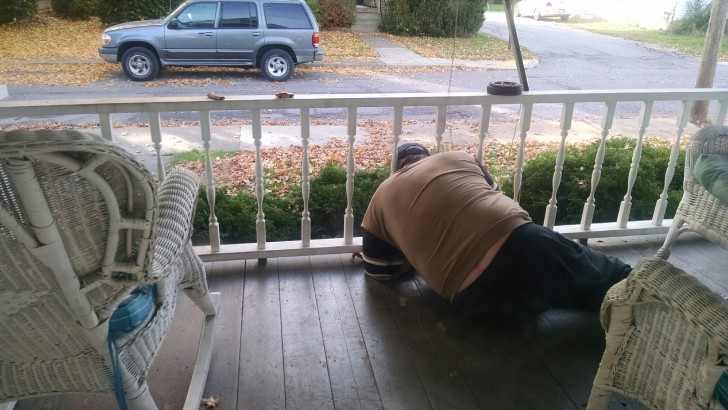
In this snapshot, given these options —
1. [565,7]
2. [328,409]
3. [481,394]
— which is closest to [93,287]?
[328,409]

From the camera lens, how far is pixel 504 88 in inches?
85.4

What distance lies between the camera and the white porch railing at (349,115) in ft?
6.19

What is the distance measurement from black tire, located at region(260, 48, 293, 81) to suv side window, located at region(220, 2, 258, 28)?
150 millimetres

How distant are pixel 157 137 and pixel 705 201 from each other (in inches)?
82.4

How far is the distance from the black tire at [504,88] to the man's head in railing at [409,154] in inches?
15.1

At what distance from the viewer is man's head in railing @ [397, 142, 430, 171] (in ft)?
7.01

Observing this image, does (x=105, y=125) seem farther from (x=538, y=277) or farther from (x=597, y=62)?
(x=597, y=62)

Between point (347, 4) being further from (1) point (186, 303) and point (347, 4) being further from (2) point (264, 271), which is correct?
(1) point (186, 303)

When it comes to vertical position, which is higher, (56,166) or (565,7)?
(565,7)

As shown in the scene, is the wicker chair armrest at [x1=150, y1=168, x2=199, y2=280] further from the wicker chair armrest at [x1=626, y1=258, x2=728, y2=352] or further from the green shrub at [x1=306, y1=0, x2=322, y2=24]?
the green shrub at [x1=306, y1=0, x2=322, y2=24]

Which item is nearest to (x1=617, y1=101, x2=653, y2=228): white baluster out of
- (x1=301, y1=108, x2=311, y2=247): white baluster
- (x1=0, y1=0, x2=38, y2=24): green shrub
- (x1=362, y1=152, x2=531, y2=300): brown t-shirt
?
(x1=362, y1=152, x2=531, y2=300): brown t-shirt

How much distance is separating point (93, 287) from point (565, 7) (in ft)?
8.22

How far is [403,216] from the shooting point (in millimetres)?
1833

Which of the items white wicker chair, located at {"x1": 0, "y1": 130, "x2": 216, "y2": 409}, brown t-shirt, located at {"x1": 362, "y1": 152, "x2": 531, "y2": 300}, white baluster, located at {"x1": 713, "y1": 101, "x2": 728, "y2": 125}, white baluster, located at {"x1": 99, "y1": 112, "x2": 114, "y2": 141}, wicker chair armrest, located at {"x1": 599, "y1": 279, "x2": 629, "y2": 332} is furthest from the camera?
white baluster, located at {"x1": 713, "y1": 101, "x2": 728, "y2": 125}
